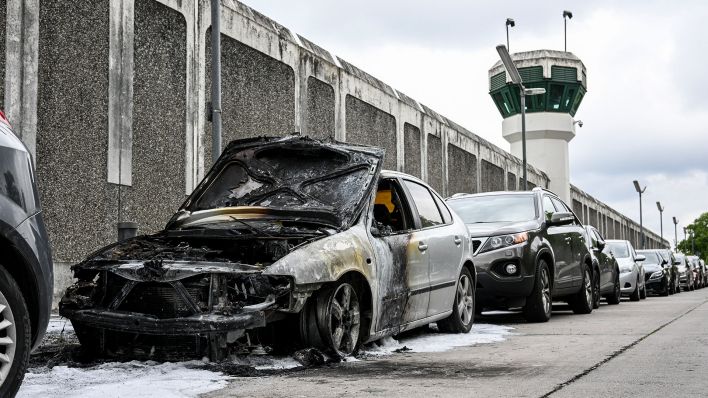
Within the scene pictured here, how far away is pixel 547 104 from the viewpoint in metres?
52.1

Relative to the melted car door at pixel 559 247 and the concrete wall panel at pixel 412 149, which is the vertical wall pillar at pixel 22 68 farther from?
the concrete wall panel at pixel 412 149

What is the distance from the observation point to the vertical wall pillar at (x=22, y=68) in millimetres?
11273

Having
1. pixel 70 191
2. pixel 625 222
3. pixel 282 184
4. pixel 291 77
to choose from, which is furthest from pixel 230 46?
pixel 625 222

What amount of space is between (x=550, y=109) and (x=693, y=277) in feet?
55.0

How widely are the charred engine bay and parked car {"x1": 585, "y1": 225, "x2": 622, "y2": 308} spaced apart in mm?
9880

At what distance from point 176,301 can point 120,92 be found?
8.14m

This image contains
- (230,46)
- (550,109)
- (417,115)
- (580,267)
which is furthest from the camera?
(550,109)

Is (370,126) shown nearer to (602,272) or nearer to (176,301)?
(602,272)

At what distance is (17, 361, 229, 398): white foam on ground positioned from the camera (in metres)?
5.08

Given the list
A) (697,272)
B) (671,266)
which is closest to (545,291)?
(671,266)

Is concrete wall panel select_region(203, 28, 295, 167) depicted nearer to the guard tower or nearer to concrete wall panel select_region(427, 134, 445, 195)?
concrete wall panel select_region(427, 134, 445, 195)

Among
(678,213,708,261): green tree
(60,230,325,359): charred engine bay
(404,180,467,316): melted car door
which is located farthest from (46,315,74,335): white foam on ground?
(678,213,708,261): green tree

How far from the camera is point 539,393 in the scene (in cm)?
516

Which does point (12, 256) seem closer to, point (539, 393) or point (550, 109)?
point (539, 393)
